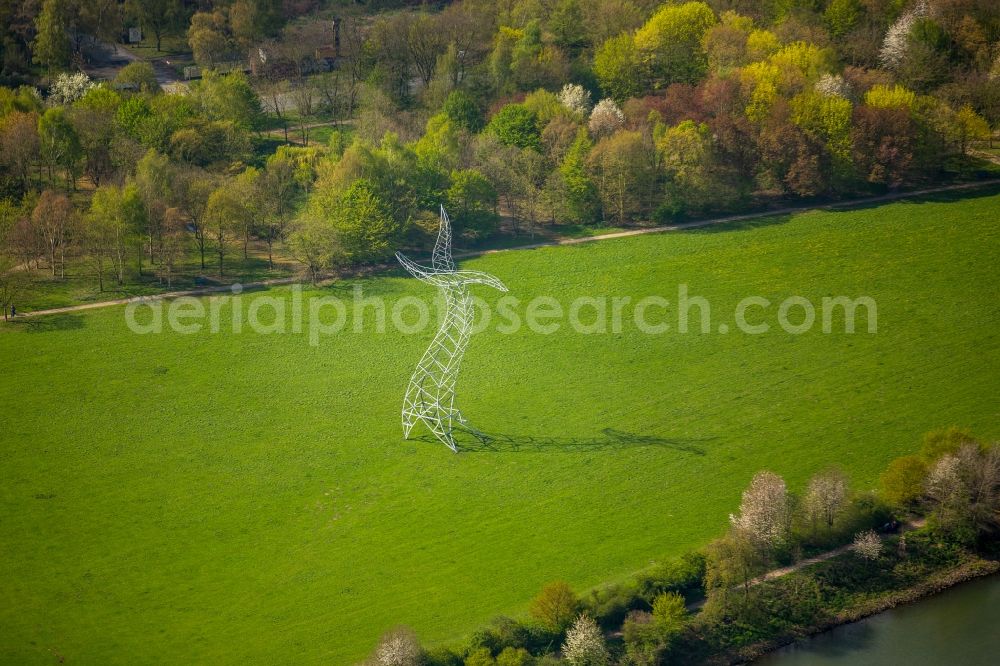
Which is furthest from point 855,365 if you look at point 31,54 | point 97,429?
point 31,54

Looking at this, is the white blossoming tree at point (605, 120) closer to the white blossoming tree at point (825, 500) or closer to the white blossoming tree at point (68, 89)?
the white blossoming tree at point (68, 89)

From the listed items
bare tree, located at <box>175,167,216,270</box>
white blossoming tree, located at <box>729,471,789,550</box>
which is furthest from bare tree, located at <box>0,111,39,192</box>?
white blossoming tree, located at <box>729,471,789,550</box>

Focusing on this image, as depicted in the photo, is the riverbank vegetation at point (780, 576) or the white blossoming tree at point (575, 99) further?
the white blossoming tree at point (575, 99)

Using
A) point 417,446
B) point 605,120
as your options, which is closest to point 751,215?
point 605,120

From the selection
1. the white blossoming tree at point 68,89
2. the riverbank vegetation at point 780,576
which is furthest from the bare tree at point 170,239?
the riverbank vegetation at point 780,576

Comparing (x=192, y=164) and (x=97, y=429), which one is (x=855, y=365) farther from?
(x=192, y=164)

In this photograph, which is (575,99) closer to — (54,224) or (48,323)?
(54,224)
